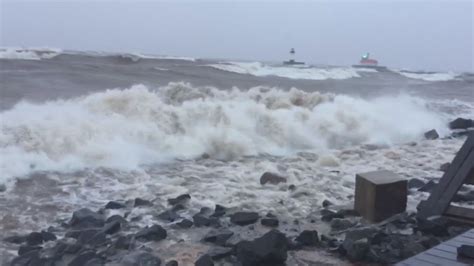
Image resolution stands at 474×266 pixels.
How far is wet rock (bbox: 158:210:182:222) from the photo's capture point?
639cm

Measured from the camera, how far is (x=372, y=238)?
5488mm

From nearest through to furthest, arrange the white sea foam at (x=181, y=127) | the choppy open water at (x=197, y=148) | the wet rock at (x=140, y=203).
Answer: the wet rock at (x=140, y=203) → the choppy open water at (x=197, y=148) → the white sea foam at (x=181, y=127)

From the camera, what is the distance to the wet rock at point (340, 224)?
20.2ft

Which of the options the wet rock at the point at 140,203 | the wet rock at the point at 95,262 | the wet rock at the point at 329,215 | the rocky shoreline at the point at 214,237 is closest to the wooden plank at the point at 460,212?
the rocky shoreline at the point at 214,237

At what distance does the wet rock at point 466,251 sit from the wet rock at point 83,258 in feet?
10.4

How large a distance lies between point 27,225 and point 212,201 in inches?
92.1

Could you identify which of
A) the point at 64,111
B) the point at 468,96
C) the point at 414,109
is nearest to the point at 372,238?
the point at 64,111

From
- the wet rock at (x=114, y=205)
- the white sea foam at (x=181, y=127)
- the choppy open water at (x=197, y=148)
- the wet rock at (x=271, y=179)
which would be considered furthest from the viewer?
the white sea foam at (x=181, y=127)

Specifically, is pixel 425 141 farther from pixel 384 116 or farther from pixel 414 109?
pixel 414 109

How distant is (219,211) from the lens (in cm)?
672

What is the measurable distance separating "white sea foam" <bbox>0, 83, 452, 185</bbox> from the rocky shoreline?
2.85m

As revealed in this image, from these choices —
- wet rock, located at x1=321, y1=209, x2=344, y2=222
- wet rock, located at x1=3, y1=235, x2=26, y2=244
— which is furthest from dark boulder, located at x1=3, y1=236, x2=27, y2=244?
wet rock, located at x1=321, y1=209, x2=344, y2=222

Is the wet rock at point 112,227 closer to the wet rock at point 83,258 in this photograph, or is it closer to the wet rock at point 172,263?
the wet rock at point 83,258

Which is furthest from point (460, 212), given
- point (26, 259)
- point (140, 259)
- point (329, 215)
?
point (26, 259)
